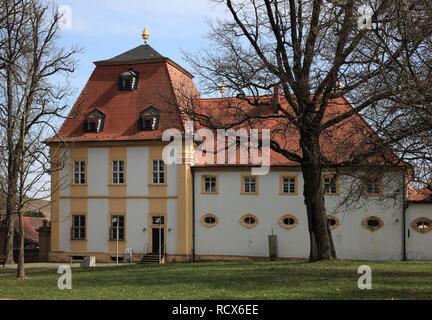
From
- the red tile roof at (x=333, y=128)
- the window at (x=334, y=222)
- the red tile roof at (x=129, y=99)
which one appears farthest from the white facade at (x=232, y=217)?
the red tile roof at (x=333, y=128)

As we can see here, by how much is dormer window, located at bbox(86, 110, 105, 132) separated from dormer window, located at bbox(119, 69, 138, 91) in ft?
8.65

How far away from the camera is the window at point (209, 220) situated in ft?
A: 129

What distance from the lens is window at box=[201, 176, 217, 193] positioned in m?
39.9

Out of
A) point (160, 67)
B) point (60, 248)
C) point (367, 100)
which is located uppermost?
point (160, 67)

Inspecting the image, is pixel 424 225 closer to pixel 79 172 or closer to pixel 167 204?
pixel 167 204

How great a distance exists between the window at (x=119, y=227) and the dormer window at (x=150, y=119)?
597cm

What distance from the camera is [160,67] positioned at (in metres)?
43.0

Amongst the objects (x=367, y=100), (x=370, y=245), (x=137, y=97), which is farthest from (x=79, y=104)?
(x=367, y=100)

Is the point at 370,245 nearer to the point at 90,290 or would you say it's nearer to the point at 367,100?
the point at 367,100

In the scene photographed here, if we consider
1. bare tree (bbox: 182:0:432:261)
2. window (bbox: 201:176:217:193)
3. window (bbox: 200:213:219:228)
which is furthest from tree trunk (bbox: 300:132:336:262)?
window (bbox: 201:176:217:193)

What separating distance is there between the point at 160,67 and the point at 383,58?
1127 inches

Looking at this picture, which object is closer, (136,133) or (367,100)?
(367,100)

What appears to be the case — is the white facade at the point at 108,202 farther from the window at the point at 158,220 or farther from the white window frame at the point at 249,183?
the white window frame at the point at 249,183

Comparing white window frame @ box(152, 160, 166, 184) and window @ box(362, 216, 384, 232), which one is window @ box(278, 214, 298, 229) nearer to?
window @ box(362, 216, 384, 232)
